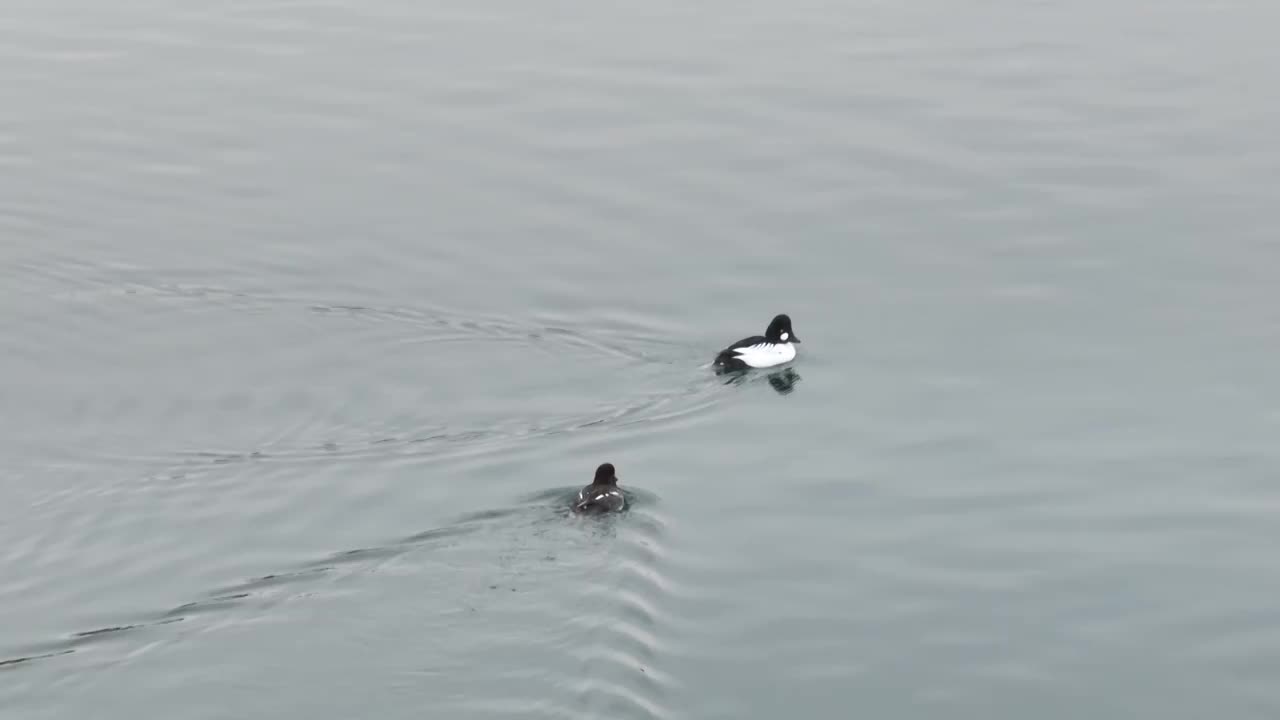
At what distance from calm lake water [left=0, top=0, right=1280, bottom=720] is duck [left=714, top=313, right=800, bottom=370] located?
29 cm

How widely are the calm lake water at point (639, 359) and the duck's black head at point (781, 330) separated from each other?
0.30 m

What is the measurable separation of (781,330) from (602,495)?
6.33m

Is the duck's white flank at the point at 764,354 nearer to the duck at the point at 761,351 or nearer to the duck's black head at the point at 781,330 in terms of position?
the duck at the point at 761,351

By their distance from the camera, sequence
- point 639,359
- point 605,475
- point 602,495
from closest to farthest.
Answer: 1. point 602,495
2. point 605,475
3. point 639,359

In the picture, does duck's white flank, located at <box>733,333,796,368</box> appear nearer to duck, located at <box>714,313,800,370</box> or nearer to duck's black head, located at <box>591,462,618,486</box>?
duck, located at <box>714,313,800,370</box>

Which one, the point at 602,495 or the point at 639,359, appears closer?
the point at 602,495

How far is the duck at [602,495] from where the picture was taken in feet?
62.0

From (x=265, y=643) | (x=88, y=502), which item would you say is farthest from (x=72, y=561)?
(x=265, y=643)

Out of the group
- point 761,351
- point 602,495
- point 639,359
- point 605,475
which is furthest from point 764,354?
point 602,495

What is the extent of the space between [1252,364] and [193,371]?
12.3 m

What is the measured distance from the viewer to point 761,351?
23672mm

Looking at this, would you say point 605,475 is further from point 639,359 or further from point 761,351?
point 639,359

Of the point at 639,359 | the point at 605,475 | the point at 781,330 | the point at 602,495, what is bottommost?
the point at 602,495

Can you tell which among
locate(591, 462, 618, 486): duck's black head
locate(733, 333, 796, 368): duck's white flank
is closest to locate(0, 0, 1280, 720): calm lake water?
locate(733, 333, 796, 368): duck's white flank
